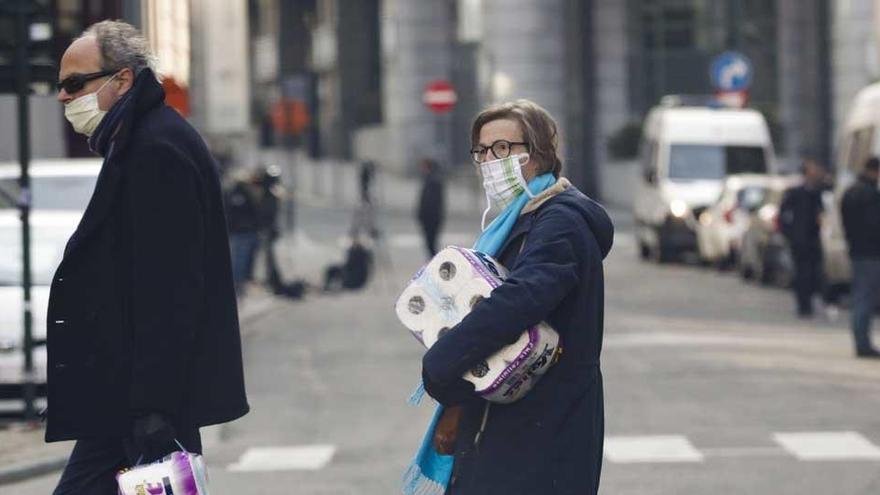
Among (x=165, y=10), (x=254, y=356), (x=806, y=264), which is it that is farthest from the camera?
(x=165, y=10)

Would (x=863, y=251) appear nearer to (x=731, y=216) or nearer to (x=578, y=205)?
(x=578, y=205)

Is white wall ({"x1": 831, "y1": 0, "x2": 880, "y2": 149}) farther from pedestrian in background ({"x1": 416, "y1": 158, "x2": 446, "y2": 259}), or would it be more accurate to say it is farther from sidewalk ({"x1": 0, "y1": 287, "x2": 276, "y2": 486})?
sidewalk ({"x1": 0, "y1": 287, "x2": 276, "y2": 486})

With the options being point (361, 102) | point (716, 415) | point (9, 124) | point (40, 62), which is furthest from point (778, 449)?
point (361, 102)

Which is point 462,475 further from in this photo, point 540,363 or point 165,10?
point 165,10

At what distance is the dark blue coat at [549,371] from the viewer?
16.7 ft

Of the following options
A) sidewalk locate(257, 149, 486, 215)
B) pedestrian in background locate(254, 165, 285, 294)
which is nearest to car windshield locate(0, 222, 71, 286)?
pedestrian in background locate(254, 165, 285, 294)

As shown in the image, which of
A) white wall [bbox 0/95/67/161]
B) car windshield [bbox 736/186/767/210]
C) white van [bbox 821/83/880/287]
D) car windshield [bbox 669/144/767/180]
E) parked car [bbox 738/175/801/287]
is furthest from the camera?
car windshield [bbox 669/144/767/180]

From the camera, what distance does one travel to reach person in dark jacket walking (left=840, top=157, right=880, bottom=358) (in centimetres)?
1769

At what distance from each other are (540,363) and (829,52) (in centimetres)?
4981

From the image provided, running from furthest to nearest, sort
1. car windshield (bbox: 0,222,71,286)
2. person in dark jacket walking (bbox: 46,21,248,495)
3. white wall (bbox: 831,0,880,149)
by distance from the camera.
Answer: white wall (bbox: 831,0,880,149) < car windshield (bbox: 0,222,71,286) < person in dark jacket walking (bbox: 46,21,248,495)

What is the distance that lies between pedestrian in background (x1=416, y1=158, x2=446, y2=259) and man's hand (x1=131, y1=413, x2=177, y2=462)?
2659 centimetres

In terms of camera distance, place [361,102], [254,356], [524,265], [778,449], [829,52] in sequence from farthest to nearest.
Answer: [361,102]
[829,52]
[254,356]
[778,449]
[524,265]

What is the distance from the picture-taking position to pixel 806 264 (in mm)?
23266

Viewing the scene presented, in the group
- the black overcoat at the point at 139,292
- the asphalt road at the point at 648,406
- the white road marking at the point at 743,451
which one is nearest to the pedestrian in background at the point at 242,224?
the asphalt road at the point at 648,406
